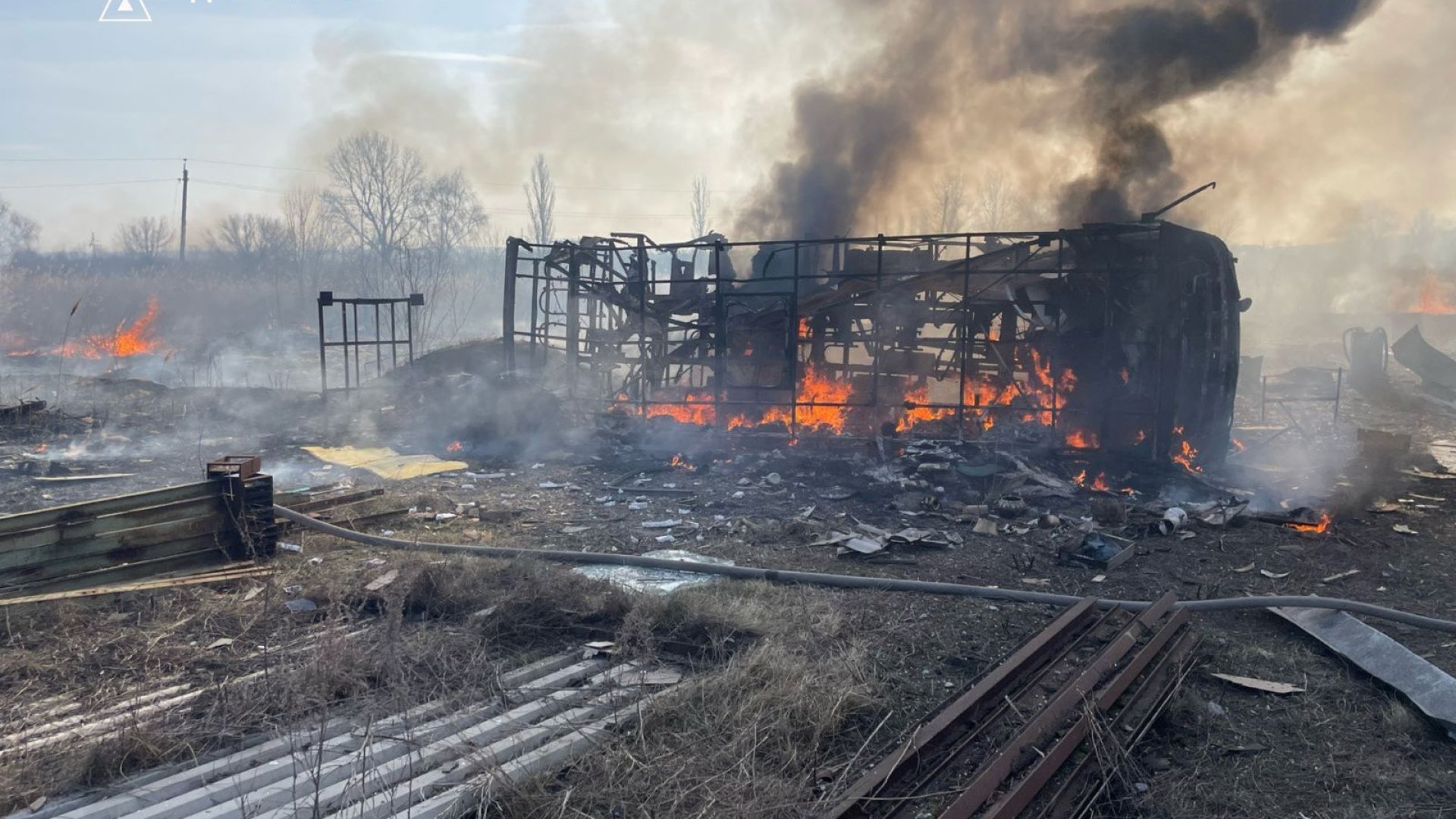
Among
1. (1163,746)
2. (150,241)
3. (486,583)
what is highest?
(150,241)

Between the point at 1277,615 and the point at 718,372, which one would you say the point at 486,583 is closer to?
the point at 1277,615

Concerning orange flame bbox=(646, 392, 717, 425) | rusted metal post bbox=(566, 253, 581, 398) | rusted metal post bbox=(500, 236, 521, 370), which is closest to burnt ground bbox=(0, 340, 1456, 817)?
orange flame bbox=(646, 392, 717, 425)

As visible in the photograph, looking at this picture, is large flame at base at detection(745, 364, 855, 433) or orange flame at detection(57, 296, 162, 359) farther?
orange flame at detection(57, 296, 162, 359)

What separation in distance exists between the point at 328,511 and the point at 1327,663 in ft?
30.2

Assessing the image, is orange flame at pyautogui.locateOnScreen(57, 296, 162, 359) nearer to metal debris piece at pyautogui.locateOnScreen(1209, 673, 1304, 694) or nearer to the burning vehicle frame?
the burning vehicle frame

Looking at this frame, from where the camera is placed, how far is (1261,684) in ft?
17.4

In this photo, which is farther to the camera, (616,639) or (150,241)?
(150,241)

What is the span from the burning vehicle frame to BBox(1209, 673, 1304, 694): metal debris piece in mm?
6939

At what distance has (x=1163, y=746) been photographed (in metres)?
4.59

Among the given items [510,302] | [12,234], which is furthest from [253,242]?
[510,302]

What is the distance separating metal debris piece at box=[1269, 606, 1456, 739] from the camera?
476 cm

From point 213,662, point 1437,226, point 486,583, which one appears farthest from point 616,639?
point 1437,226

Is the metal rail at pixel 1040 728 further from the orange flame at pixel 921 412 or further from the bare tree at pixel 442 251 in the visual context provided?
the bare tree at pixel 442 251

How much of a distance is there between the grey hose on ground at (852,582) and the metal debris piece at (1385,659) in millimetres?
117
